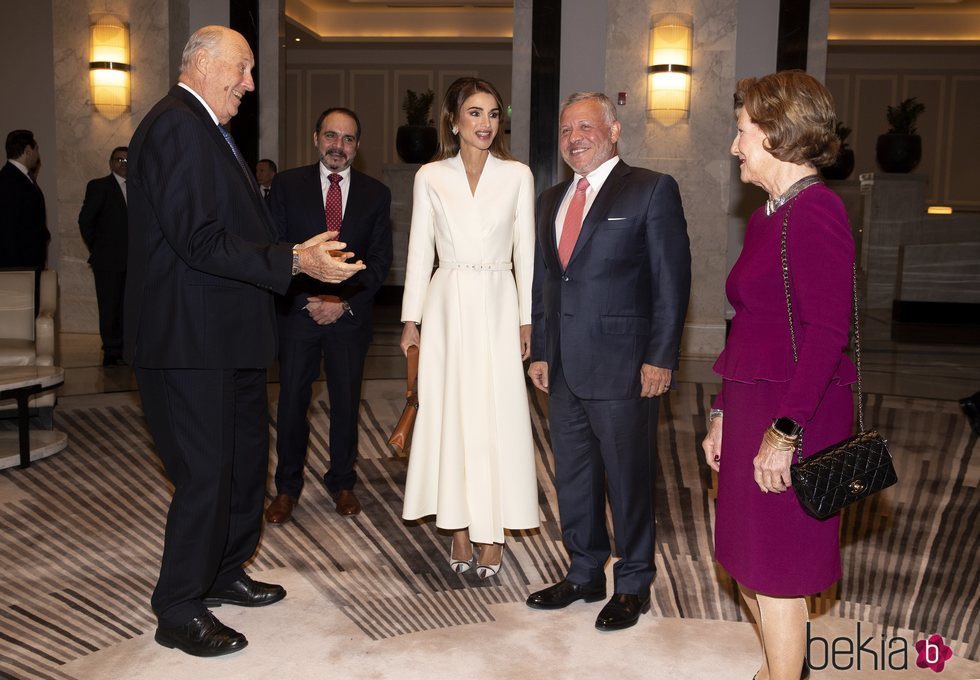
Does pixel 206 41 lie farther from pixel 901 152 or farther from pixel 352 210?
pixel 901 152

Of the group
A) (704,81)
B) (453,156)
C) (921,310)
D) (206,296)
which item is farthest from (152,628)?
(921,310)

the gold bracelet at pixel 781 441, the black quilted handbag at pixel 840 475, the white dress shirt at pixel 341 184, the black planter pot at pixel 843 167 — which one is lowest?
the black quilted handbag at pixel 840 475

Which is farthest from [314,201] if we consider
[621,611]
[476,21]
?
[476,21]

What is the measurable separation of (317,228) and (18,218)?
4050 millimetres

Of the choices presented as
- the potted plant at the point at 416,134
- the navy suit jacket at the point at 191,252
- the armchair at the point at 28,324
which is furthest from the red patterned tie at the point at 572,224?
the potted plant at the point at 416,134

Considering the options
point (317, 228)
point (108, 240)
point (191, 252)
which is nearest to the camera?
point (191, 252)

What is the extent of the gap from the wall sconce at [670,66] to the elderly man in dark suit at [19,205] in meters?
5.41

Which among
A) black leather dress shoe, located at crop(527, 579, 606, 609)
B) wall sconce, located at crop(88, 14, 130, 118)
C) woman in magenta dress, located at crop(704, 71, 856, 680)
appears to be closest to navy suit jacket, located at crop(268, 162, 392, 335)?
black leather dress shoe, located at crop(527, 579, 606, 609)

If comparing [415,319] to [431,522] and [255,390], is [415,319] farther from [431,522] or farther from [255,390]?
[431,522]

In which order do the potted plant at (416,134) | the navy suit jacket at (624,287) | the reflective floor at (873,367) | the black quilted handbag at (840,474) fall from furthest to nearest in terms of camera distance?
the potted plant at (416,134) < the reflective floor at (873,367) < the navy suit jacket at (624,287) < the black quilted handbag at (840,474)

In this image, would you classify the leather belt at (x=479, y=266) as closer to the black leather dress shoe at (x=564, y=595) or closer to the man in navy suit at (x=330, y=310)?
the man in navy suit at (x=330, y=310)

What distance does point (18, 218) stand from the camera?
Answer: 7273 millimetres

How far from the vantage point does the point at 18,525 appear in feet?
13.8

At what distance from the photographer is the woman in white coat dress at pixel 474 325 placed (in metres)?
3.56
